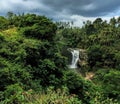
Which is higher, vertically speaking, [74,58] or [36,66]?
[36,66]

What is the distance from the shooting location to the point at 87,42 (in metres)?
49.9

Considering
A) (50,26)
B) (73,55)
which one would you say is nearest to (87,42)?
(73,55)

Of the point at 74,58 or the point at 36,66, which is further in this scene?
the point at 74,58

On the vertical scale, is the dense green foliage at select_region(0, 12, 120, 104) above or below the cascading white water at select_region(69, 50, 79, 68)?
above

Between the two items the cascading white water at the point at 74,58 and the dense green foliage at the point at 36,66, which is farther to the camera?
the cascading white water at the point at 74,58

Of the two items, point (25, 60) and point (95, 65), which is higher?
point (25, 60)

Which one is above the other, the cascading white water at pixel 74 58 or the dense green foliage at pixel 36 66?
the dense green foliage at pixel 36 66

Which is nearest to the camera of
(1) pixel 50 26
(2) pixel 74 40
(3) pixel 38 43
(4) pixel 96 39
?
(3) pixel 38 43

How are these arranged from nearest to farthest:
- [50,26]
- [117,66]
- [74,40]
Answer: [50,26], [117,66], [74,40]

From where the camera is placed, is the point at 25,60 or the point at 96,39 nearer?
the point at 25,60

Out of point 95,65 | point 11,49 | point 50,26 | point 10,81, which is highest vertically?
point 50,26

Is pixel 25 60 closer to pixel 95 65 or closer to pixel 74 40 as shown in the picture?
pixel 95 65

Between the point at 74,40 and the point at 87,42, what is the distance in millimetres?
4918

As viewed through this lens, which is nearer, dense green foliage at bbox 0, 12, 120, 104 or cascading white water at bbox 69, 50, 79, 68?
dense green foliage at bbox 0, 12, 120, 104
